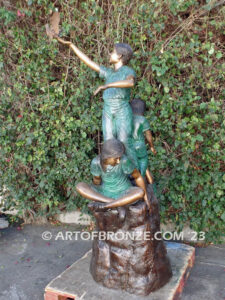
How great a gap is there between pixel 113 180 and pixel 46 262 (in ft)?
5.89

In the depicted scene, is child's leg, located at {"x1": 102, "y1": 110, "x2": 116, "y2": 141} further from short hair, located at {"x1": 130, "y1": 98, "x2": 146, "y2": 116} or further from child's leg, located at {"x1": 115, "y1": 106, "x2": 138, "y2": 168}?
short hair, located at {"x1": 130, "y1": 98, "x2": 146, "y2": 116}

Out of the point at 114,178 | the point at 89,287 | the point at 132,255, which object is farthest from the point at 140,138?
the point at 89,287

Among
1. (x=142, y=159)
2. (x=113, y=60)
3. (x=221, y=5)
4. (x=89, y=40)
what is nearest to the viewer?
(x=113, y=60)

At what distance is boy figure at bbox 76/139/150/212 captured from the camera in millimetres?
2230

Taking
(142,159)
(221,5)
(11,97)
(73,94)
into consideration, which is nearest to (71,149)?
(73,94)

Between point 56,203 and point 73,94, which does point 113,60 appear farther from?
point 56,203

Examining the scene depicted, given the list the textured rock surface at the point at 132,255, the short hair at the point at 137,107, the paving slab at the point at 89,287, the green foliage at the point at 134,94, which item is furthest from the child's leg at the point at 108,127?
the paving slab at the point at 89,287

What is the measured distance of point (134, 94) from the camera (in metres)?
3.62

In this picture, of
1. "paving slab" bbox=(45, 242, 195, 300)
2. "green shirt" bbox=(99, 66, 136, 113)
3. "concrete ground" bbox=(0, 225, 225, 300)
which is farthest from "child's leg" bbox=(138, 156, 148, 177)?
"concrete ground" bbox=(0, 225, 225, 300)

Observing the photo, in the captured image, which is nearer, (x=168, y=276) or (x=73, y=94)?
(x=168, y=276)

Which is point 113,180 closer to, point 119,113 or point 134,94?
point 119,113

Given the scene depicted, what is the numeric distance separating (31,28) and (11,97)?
1.04 metres

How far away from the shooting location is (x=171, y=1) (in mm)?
3164

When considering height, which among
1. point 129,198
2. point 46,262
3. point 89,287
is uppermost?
point 129,198
